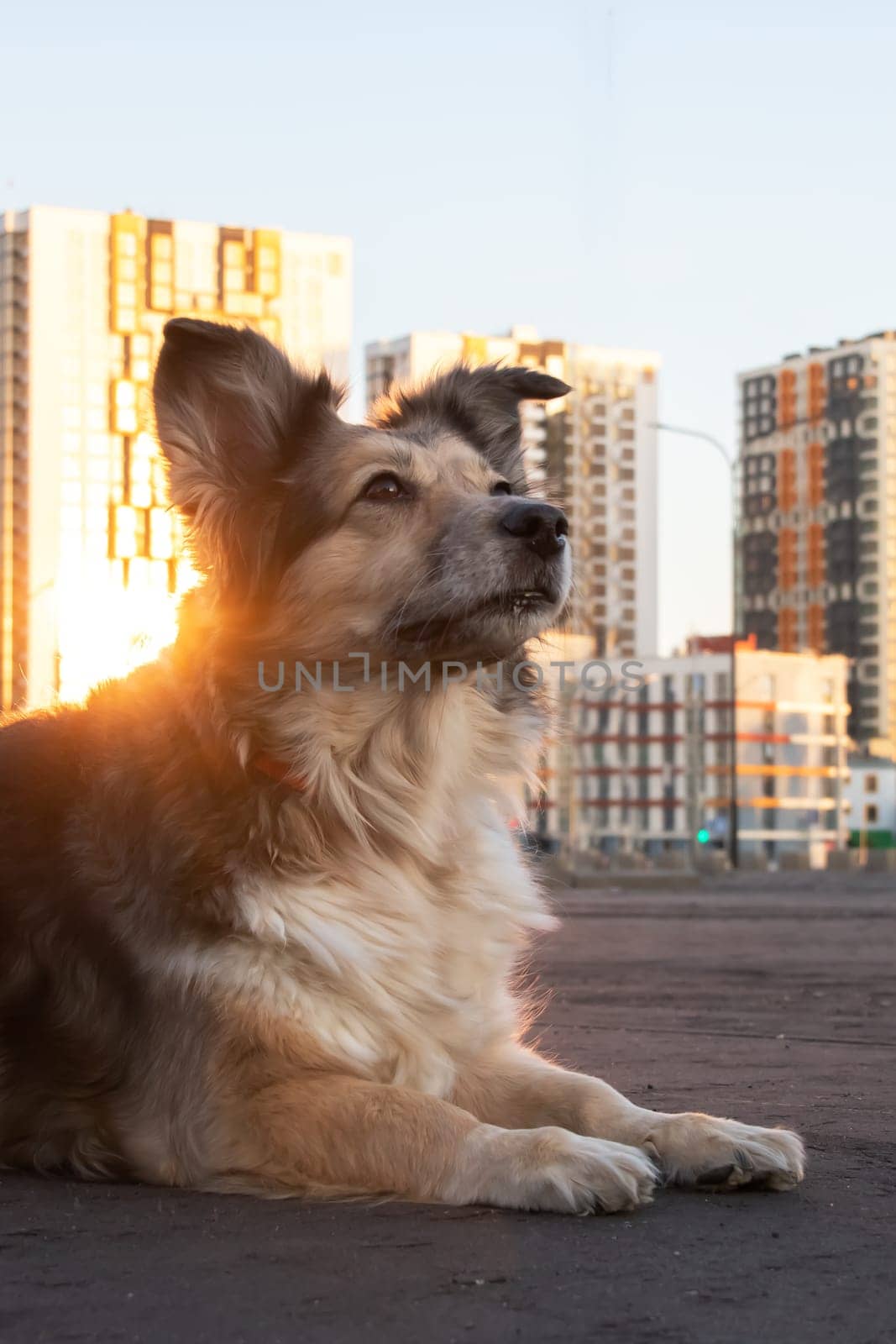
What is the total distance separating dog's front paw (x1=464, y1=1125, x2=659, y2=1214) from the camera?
454cm

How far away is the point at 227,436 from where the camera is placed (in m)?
6.12

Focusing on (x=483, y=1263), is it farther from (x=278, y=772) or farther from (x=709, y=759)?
(x=709, y=759)

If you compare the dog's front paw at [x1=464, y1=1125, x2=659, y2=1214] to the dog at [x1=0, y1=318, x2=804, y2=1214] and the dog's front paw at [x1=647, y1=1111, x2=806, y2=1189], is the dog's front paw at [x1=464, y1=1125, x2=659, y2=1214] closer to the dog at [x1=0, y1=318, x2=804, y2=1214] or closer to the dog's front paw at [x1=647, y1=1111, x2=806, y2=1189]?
the dog at [x1=0, y1=318, x2=804, y2=1214]

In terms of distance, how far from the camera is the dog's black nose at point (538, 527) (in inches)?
232

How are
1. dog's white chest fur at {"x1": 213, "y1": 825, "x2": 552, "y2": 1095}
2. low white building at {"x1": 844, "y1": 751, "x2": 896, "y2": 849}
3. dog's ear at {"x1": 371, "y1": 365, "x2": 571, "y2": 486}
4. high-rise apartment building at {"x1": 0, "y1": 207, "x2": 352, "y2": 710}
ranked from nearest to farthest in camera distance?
dog's white chest fur at {"x1": 213, "y1": 825, "x2": 552, "y2": 1095} → dog's ear at {"x1": 371, "y1": 365, "x2": 571, "y2": 486} → high-rise apartment building at {"x1": 0, "y1": 207, "x2": 352, "y2": 710} → low white building at {"x1": 844, "y1": 751, "x2": 896, "y2": 849}

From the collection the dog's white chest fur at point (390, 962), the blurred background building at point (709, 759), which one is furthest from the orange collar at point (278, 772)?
the blurred background building at point (709, 759)

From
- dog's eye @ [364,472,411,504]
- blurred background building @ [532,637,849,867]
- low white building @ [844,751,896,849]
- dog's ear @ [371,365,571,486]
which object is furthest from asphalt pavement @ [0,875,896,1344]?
low white building @ [844,751,896,849]

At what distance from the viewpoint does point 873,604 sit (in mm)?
198375

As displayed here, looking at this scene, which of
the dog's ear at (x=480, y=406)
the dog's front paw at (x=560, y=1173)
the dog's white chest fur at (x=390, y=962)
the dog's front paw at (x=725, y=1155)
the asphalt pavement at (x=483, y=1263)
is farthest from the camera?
the dog's ear at (x=480, y=406)

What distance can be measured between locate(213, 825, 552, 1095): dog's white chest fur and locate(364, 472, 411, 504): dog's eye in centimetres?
122

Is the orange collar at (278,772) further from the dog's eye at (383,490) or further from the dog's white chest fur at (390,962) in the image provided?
the dog's eye at (383,490)

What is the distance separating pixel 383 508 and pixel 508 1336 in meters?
3.28

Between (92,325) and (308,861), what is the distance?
477 feet

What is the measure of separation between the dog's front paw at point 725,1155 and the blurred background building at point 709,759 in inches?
6528
